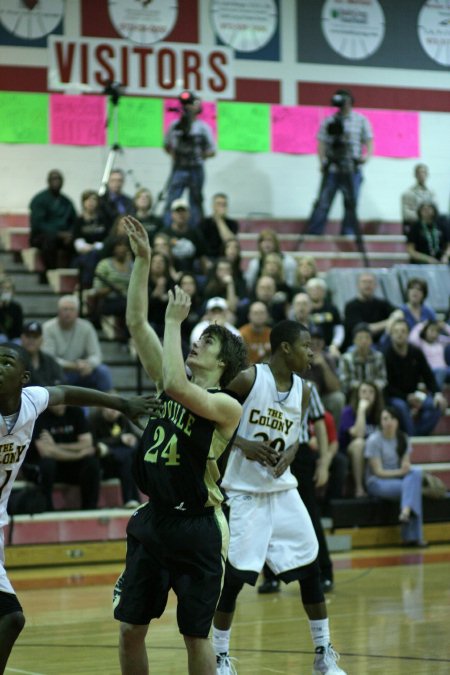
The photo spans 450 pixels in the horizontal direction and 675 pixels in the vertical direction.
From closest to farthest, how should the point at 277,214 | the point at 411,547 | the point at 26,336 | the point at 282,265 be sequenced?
the point at 26,336
the point at 411,547
the point at 282,265
the point at 277,214

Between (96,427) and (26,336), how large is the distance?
1.13 metres

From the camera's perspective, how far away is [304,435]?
889cm

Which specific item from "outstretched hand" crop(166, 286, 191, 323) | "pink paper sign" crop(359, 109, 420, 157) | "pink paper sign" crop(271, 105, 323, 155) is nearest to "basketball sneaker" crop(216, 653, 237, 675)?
"outstretched hand" crop(166, 286, 191, 323)

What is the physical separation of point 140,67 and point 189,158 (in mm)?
2705

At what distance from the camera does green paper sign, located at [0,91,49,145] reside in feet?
55.0

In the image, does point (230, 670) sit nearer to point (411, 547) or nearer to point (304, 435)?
point (304, 435)

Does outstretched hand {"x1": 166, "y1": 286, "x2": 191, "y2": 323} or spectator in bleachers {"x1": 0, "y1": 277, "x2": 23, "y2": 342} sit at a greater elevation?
→ outstretched hand {"x1": 166, "y1": 286, "x2": 191, "y2": 323}

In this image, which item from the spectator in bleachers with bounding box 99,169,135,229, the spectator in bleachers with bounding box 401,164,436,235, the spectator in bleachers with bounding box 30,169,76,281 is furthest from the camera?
the spectator in bleachers with bounding box 401,164,436,235

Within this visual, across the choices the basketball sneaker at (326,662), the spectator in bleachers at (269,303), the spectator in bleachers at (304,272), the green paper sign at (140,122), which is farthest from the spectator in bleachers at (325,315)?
the basketball sneaker at (326,662)

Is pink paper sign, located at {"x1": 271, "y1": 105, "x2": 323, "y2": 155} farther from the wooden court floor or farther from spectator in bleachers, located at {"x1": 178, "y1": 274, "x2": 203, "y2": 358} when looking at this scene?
the wooden court floor

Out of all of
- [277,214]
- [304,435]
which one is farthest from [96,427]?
[277,214]

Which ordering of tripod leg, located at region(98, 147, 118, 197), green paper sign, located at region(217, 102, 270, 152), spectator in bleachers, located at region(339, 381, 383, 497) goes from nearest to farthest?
spectator in bleachers, located at region(339, 381, 383, 497) < tripod leg, located at region(98, 147, 118, 197) < green paper sign, located at region(217, 102, 270, 152)

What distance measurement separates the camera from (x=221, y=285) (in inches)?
514

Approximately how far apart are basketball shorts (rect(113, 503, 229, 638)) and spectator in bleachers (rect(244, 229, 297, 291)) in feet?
27.6
